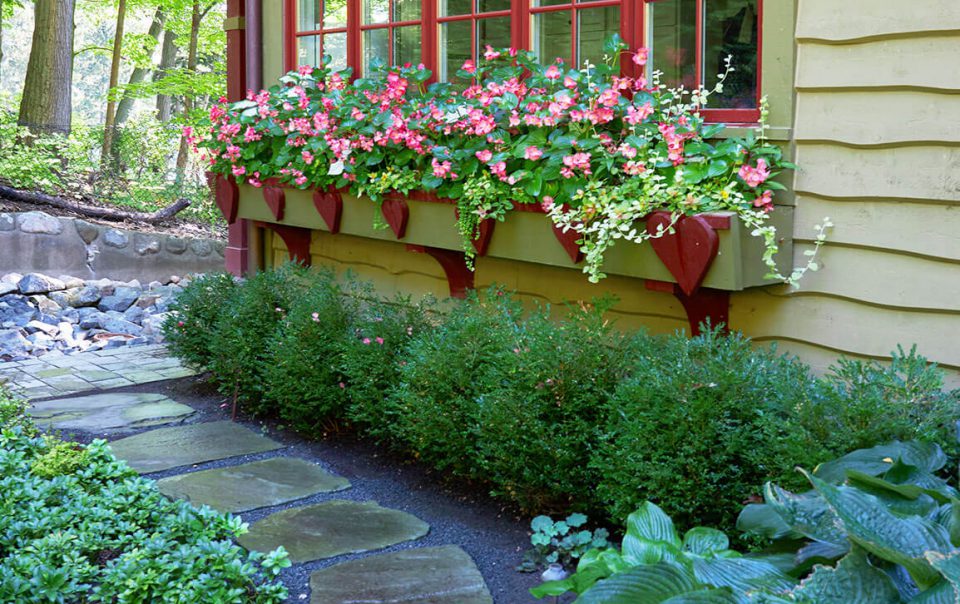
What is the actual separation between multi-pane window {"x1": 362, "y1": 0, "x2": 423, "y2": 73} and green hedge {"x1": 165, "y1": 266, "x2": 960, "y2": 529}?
1.35m

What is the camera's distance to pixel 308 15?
5340mm

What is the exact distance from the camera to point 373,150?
4297mm

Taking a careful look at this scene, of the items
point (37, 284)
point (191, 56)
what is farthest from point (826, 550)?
point (191, 56)

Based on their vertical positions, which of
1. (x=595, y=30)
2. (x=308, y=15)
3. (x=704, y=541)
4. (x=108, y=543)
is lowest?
(x=108, y=543)

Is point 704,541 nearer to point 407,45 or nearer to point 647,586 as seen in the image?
point 647,586

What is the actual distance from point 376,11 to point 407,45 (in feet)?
1.11

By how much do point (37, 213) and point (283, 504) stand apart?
636cm

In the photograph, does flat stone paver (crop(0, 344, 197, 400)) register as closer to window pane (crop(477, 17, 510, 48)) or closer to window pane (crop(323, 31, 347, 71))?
window pane (crop(323, 31, 347, 71))

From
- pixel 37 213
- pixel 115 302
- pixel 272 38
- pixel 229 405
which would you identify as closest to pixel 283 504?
pixel 229 405

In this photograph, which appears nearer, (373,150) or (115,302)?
(373,150)

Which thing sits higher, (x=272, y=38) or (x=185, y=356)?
(x=272, y=38)

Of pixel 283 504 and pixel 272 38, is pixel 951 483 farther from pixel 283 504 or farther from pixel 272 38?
pixel 272 38

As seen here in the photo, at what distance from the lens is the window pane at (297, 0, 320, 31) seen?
17.4ft

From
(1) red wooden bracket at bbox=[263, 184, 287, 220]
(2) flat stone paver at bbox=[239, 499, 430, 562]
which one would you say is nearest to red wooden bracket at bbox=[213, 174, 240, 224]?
(1) red wooden bracket at bbox=[263, 184, 287, 220]
